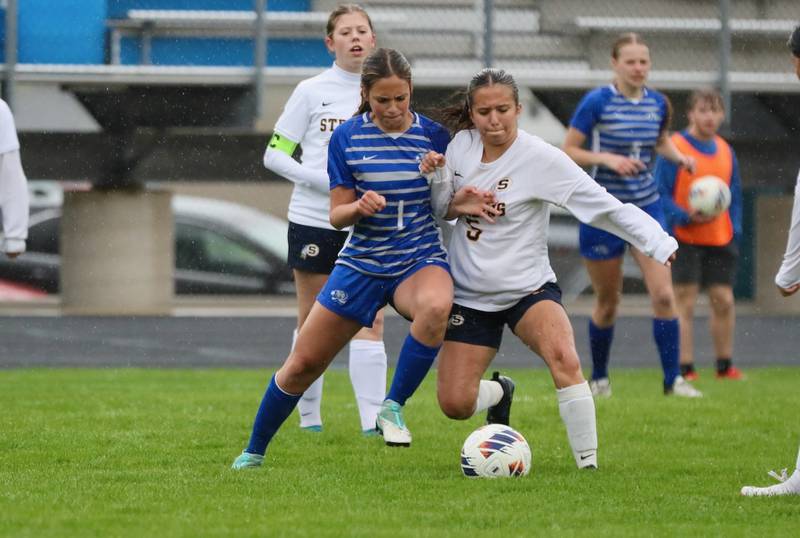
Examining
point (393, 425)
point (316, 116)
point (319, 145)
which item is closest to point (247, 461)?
point (393, 425)

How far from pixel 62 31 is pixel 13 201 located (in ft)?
21.8

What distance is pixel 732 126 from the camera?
1562cm

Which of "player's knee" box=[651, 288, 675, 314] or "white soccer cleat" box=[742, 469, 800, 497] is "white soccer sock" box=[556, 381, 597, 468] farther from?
"player's knee" box=[651, 288, 675, 314]

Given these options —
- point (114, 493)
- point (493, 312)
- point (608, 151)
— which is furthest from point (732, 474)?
point (608, 151)

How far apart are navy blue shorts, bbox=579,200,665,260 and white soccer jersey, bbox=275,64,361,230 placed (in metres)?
2.40

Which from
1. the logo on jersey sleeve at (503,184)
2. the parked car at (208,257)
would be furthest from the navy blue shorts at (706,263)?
the parked car at (208,257)

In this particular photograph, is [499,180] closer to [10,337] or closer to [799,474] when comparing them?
[799,474]

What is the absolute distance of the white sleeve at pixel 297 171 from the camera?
294 inches

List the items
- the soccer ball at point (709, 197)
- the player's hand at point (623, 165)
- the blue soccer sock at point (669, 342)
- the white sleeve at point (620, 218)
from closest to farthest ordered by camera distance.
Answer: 1. the white sleeve at point (620, 218)
2. the player's hand at point (623, 165)
3. the blue soccer sock at point (669, 342)
4. the soccer ball at point (709, 197)

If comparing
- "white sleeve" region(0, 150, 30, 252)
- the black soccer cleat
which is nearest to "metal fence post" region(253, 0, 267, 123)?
"white sleeve" region(0, 150, 30, 252)

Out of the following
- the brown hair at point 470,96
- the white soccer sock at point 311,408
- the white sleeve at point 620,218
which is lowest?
the white soccer sock at point 311,408

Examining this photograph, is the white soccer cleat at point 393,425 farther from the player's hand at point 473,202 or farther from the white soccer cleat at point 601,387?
the white soccer cleat at point 601,387

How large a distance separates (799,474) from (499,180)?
5.57 ft

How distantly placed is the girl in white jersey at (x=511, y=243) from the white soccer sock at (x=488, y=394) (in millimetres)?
115
